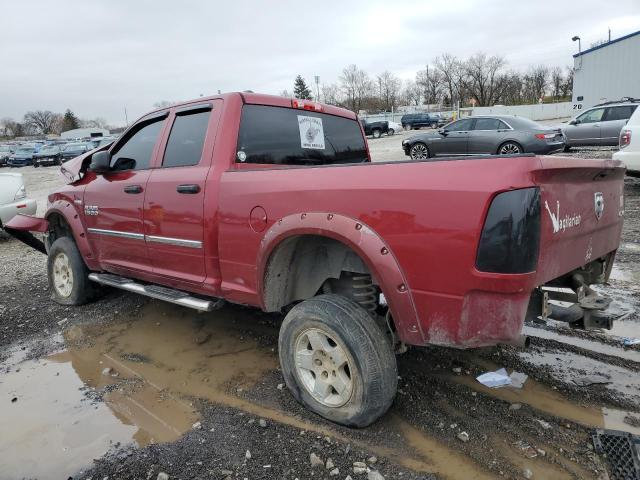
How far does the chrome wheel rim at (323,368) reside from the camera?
2669 mm

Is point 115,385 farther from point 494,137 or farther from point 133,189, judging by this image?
point 494,137

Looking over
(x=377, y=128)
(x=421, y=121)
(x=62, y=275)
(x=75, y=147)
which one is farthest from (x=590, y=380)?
(x=421, y=121)

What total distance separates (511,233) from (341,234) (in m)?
0.85

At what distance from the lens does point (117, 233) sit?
4184 millimetres

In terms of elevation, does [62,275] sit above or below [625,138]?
below

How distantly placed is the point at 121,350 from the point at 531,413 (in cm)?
321

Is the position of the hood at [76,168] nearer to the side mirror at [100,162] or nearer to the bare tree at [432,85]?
the side mirror at [100,162]

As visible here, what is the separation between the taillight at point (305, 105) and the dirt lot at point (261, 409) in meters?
1.95

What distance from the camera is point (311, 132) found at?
392 cm

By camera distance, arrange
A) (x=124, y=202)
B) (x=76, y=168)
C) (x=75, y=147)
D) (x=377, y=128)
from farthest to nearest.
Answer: (x=377, y=128) → (x=75, y=147) → (x=76, y=168) → (x=124, y=202)

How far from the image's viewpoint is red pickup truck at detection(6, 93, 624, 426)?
2152 millimetres

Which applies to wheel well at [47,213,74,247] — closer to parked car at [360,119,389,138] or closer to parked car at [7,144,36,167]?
parked car at [360,119,389,138]

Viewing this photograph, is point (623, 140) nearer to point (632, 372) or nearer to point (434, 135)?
point (632, 372)

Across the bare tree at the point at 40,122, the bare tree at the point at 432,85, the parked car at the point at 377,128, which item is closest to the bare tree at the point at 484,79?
the bare tree at the point at 432,85
